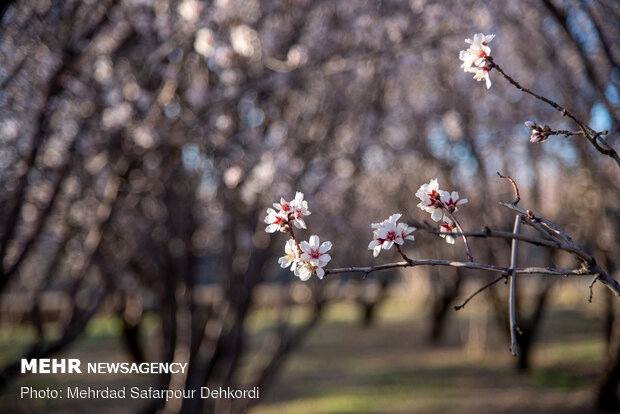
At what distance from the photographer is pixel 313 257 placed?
6.11 feet

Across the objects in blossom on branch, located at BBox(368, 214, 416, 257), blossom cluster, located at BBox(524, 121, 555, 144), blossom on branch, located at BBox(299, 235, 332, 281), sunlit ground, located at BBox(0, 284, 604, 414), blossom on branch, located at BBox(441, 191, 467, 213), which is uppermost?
blossom cluster, located at BBox(524, 121, 555, 144)

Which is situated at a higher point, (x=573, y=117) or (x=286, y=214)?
(x=573, y=117)

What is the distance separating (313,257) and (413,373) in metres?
9.50

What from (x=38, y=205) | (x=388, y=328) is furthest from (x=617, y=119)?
(x=388, y=328)

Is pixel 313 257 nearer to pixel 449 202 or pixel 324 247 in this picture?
pixel 324 247

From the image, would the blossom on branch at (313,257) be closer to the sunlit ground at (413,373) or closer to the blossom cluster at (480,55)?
the blossom cluster at (480,55)

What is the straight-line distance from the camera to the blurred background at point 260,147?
171 inches

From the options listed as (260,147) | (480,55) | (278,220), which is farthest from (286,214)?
(260,147)

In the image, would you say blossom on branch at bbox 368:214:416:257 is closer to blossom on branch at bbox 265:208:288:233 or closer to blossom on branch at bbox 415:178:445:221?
blossom on branch at bbox 415:178:445:221

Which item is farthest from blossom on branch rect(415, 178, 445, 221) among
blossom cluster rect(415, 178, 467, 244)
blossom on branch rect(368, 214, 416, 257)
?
blossom on branch rect(368, 214, 416, 257)

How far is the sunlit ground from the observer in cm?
820

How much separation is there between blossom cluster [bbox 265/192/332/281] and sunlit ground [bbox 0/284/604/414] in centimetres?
471

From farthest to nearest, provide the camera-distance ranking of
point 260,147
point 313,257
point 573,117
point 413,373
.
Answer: point 413,373
point 260,147
point 313,257
point 573,117

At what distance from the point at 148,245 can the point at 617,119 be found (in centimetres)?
464
